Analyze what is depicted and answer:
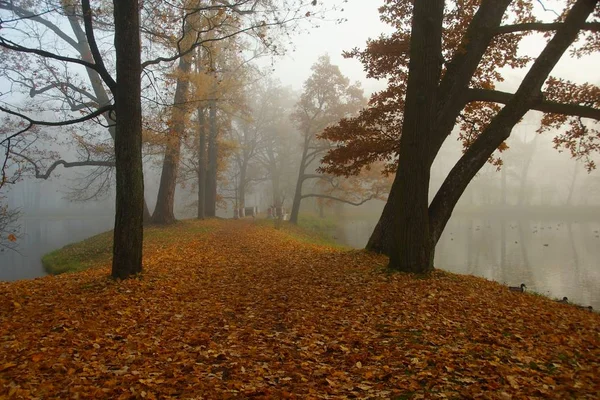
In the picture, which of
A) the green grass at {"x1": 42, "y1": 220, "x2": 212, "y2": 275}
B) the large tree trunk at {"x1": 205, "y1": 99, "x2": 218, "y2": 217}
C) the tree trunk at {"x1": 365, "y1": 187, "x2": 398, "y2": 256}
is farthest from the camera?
the large tree trunk at {"x1": 205, "y1": 99, "x2": 218, "y2": 217}

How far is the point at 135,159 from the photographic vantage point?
22.6ft

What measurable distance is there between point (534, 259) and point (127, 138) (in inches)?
635

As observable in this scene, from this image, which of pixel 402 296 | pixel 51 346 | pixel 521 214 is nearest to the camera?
pixel 51 346

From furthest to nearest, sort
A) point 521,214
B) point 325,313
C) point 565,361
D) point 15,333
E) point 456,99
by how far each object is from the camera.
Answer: point 521,214 < point 456,99 < point 325,313 < point 15,333 < point 565,361

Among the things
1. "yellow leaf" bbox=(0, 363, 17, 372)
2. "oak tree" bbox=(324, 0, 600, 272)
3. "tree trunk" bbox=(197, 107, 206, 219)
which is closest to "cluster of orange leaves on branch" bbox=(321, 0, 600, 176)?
"oak tree" bbox=(324, 0, 600, 272)

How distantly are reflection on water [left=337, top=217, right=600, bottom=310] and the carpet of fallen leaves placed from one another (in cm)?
609

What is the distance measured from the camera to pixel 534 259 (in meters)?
15.7

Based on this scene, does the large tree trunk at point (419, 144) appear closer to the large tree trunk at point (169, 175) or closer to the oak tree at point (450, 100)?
the oak tree at point (450, 100)

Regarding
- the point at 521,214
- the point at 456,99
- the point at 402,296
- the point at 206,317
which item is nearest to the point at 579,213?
the point at 521,214

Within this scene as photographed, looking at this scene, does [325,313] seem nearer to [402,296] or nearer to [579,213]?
[402,296]

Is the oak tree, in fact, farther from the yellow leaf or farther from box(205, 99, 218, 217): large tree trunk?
box(205, 99, 218, 217): large tree trunk

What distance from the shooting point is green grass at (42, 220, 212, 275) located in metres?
12.4

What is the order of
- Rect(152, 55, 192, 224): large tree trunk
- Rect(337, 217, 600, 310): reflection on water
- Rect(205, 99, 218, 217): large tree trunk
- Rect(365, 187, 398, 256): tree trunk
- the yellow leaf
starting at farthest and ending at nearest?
Rect(205, 99, 218, 217): large tree trunk
Rect(152, 55, 192, 224): large tree trunk
Rect(337, 217, 600, 310): reflection on water
Rect(365, 187, 398, 256): tree trunk
the yellow leaf

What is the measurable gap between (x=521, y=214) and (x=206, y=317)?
4415 centimetres
